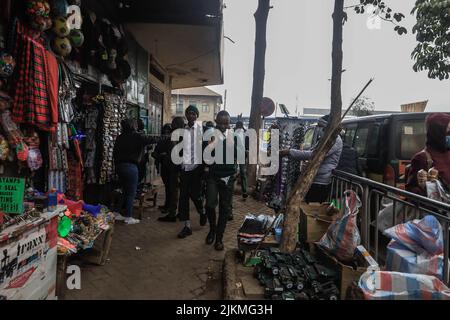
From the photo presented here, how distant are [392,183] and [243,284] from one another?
2959 millimetres

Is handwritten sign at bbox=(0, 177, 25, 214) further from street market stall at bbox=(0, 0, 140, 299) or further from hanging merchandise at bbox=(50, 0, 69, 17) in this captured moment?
hanging merchandise at bbox=(50, 0, 69, 17)

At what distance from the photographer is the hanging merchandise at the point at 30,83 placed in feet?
10.8

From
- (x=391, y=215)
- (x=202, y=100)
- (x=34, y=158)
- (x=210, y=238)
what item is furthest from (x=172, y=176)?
(x=202, y=100)

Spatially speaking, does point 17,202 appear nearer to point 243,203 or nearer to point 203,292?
point 203,292

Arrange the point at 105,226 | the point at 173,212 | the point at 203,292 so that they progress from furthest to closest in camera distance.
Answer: the point at 173,212
the point at 105,226
the point at 203,292

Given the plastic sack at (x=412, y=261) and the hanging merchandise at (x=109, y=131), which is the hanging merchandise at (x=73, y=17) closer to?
the hanging merchandise at (x=109, y=131)

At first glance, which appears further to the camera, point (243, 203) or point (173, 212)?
point (243, 203)

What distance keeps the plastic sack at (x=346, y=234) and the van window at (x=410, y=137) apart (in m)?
2.31

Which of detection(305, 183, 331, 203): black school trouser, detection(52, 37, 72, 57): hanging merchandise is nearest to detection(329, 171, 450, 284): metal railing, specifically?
detection(305, 183, 331, 203): black school trouser

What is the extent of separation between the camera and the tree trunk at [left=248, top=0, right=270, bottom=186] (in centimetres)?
886

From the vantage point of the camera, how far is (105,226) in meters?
3.82

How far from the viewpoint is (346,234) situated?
2.96 meters

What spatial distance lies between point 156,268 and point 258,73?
660 centimetres
